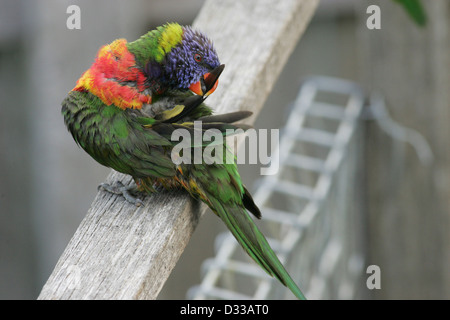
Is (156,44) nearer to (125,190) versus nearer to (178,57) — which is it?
(178,57)

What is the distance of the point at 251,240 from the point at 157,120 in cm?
27

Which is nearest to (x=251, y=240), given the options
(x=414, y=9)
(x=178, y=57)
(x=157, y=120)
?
(x=157, y=120)

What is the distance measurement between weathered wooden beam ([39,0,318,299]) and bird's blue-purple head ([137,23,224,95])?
113mm

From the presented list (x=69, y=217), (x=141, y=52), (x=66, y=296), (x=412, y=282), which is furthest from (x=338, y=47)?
(x=66, y=296)

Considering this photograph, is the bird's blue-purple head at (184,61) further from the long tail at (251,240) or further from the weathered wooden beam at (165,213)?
the long tail at (251,240)

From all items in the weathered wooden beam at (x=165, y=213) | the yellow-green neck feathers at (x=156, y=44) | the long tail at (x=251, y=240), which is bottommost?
the long tail at (x=251, y=240)

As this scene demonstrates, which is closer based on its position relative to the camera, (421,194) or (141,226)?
(141,226)

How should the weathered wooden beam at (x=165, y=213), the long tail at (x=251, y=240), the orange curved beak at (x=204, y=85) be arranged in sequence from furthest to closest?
the orange curved beak at (x=204, y=85), the long tail at (x=251, y=240), the weathered wooden beam at (x=165, y=213)

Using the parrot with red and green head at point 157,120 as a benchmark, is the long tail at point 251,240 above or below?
below

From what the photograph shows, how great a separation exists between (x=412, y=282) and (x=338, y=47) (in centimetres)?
122

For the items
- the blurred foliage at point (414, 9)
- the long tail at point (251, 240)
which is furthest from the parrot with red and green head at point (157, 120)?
the blurred foliage at point (414, 9)

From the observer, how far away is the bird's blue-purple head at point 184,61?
1.05m
